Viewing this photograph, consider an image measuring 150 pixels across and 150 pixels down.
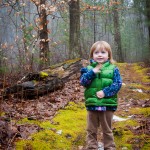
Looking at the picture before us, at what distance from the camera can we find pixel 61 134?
454 centimetres

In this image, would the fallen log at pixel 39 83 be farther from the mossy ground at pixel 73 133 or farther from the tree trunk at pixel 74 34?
the tree trunk at pixel 74 34

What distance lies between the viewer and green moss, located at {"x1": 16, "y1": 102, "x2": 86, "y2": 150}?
4039 mm

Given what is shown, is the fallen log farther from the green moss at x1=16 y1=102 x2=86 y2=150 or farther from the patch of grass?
the patch of grass

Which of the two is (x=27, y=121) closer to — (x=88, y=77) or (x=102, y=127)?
(x=102, y=127)

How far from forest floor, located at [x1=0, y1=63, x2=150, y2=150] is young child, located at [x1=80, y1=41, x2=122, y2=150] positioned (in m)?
0.47

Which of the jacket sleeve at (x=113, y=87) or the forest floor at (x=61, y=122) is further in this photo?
the forest floor at (x=61, y=122)

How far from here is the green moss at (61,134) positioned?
4.04 meters

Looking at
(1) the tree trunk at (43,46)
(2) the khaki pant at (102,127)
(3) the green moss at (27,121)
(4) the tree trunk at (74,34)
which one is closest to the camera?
(2) the khaki pant at (102,127)

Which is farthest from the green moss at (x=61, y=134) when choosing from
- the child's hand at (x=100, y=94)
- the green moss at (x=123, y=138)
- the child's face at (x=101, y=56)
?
the child's face at (x=101, y=56)

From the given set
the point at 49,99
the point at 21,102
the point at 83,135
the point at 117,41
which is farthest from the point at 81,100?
the point at 117,41

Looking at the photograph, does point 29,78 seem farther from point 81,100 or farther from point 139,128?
point 139,128

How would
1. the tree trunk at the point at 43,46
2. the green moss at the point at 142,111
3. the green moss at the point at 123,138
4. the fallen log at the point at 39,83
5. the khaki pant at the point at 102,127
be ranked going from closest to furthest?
1. the khaki pant at the point at 102,127
2. the green moss at the point at 123,138
3. the green moss at the point at 142,111
4. the fallen log at the point at 39,83
5. the tree trunk at the point at 43,46

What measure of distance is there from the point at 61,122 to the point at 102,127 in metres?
1.45

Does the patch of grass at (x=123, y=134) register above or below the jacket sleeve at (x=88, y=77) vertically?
below
